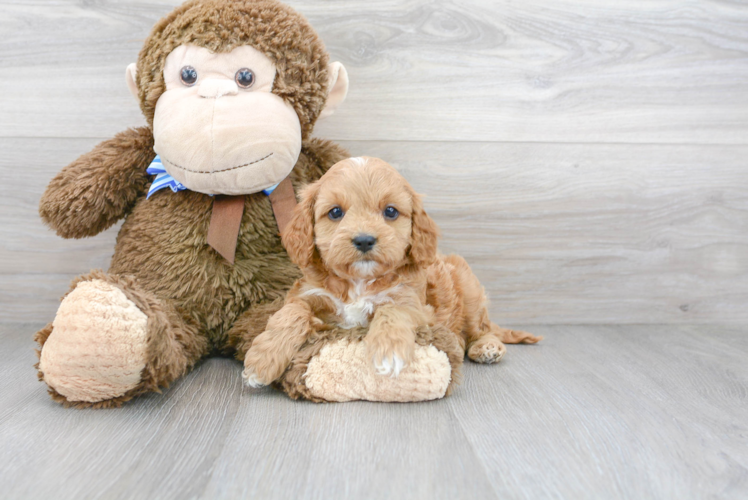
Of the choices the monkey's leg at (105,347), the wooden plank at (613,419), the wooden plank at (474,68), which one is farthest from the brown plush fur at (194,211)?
the wooden plank at (613,419)

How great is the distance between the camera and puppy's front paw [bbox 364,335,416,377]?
46.3 inches

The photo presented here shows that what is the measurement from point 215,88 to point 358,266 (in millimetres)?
571

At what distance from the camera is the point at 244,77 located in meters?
1.39

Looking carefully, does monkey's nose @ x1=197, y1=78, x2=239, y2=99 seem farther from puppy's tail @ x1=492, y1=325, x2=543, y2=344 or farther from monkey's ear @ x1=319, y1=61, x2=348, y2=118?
puppy's tail @ x1=492, y1=325, x2=543, y2=344

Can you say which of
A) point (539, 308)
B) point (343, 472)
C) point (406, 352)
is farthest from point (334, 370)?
point (539, 308)

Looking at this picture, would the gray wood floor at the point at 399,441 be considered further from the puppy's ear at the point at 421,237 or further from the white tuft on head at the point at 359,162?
the white tuft on head at the point at 359,162

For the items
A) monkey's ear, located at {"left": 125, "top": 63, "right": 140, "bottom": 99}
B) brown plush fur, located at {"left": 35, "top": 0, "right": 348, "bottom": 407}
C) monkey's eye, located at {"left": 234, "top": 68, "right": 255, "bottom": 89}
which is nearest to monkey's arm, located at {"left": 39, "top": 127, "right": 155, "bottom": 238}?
brown plush fur, located at {"left": 35, "top": 0, "right": 348, "bottom": 407}

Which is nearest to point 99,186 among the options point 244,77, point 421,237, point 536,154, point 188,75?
point 188,75

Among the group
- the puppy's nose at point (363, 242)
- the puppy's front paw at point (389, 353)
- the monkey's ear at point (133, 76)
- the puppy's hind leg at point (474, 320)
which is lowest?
the puppy's hind leg at point (474, 320)

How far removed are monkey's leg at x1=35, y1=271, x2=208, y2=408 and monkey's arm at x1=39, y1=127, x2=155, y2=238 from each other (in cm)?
29

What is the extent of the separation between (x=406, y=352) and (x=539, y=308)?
992 mm

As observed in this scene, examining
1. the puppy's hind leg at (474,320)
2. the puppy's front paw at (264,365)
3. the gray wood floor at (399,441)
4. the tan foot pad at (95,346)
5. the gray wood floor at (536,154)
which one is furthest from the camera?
the gray wood floor at (536,154)

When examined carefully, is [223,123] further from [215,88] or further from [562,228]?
[562,228]

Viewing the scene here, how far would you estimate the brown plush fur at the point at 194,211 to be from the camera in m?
1.40
